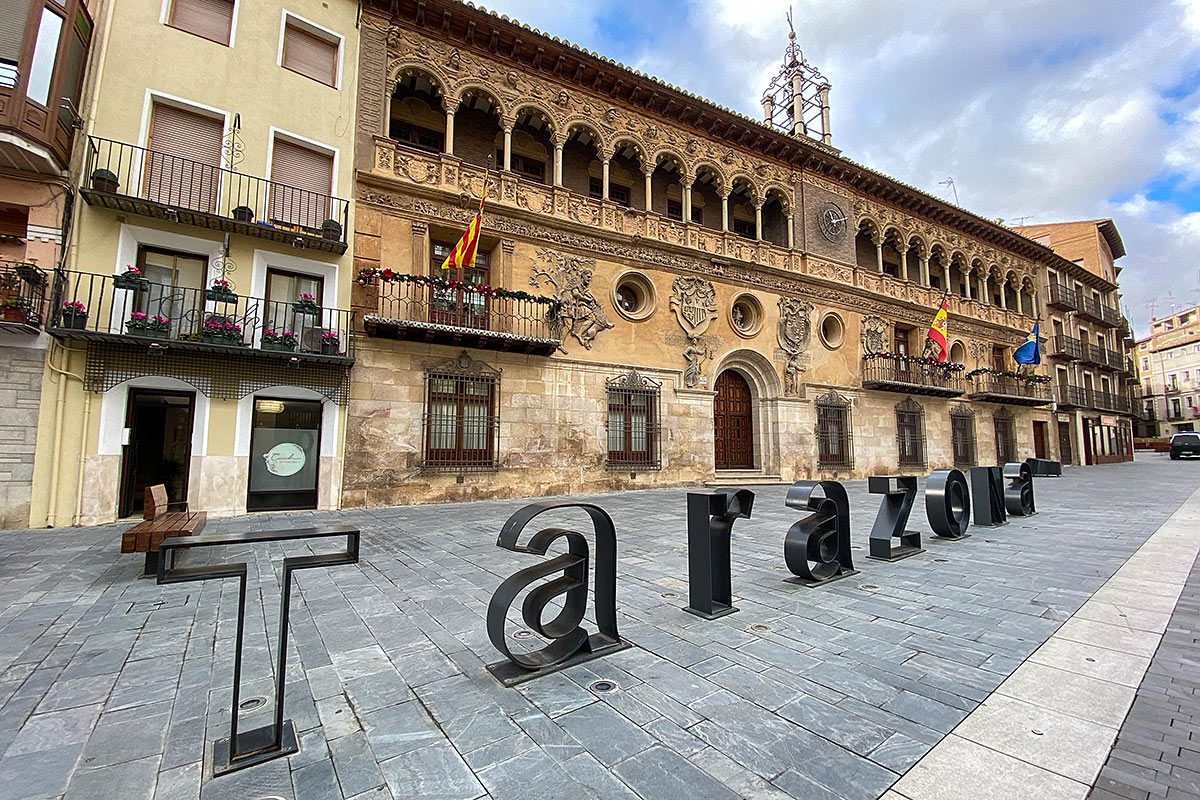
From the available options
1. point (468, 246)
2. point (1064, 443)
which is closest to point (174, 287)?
point (468, 246)

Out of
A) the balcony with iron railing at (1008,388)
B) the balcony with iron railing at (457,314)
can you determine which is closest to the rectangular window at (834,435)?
the balcony with iron railing at (1008,388)

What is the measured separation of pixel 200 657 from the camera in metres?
3.29

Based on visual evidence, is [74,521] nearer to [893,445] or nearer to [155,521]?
[155,521]

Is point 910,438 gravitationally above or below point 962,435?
below

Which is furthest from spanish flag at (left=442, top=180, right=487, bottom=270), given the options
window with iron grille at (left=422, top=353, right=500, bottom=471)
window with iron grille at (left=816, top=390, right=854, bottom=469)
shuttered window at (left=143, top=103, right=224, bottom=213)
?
window with iron grille at (left=816, top=390, right=854, bottom=469)

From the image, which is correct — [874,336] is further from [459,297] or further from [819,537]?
[819,537]

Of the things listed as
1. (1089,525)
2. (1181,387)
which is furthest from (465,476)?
(1181,387)

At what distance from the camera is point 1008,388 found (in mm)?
24094

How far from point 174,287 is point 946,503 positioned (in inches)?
538

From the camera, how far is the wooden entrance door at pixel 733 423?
1650cm

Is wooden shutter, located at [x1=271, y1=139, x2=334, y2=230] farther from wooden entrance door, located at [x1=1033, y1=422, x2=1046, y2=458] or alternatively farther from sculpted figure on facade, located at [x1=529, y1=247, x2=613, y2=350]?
wooden entrance door, located at [x1=1033, y1=422, x2=1046, y2=458]

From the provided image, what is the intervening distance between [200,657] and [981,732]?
4542 mm

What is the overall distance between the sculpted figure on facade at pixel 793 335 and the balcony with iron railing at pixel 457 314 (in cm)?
846

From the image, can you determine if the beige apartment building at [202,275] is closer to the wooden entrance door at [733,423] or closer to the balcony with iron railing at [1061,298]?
the wooden entrance door at [733,423]
